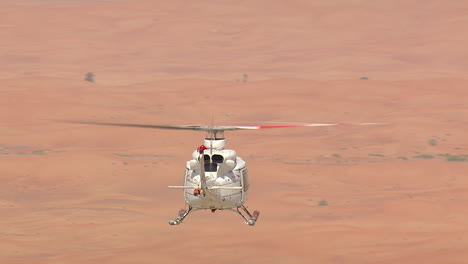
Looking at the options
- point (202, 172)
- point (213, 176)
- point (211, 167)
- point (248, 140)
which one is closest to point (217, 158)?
point (211, 167)

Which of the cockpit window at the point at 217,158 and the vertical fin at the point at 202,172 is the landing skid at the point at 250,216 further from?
the vertical fin at the point at 202,172

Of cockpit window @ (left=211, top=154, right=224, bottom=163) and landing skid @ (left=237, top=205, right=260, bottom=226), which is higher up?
cockpit window @ (left=211, top=154, right=224, bottom=163)

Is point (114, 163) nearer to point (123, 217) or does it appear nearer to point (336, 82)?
point (123, 217)

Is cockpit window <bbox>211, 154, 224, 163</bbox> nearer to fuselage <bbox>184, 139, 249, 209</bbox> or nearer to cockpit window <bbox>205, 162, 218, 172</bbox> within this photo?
fuselage <bbox>184, 139, 249, 209</bbox>

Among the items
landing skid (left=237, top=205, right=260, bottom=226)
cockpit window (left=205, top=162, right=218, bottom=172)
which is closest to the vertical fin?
cockpit window (left=205, top=162, right=218, bottom=172)

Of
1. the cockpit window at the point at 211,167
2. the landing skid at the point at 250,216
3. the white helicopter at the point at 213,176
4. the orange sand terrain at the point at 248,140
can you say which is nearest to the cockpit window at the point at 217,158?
the white helicopter at the point at 213,176

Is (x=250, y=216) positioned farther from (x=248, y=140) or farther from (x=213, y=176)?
(x=248, y=140)

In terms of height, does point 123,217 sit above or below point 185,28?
below

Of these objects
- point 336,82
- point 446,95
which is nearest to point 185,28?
point 336,82
